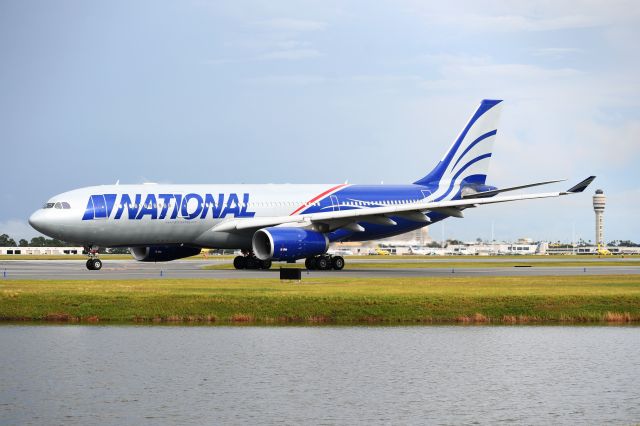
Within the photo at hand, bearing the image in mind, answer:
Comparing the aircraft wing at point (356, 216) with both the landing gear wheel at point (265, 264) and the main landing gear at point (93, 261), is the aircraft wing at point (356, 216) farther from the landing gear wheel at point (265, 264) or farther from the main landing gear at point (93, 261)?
the main landing gear at point (93, 261)

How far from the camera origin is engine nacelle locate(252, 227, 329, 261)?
5709 centimetres

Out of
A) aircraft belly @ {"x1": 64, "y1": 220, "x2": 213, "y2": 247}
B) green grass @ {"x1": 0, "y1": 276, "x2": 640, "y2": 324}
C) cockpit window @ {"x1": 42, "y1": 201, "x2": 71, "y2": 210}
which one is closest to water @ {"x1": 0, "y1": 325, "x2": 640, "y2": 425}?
green grass @ {"x1": 0, "y1": 276, "x2": 640, "y2": 324}

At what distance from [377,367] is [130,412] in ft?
26.7

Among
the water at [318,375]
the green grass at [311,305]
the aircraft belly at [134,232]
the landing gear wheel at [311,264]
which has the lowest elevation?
the water at [318,375]

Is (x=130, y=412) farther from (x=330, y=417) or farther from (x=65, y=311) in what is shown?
(x=65, y=311)

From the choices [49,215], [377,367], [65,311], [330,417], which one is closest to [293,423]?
[330,417]

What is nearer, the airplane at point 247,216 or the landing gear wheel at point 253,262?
the airplane at point 247,216

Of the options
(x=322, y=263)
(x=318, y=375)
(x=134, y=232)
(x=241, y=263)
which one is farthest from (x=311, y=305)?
(x=241, y=263)

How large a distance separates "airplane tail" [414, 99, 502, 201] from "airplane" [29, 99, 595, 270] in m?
1.28

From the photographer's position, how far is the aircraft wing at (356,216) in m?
59.8

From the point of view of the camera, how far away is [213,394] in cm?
2431

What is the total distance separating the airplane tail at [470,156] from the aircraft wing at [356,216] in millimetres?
7846

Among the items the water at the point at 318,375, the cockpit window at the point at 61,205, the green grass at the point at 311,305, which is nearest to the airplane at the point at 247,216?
the cockpit window at the point at 61,205

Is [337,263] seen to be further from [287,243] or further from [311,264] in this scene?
[287,243]
